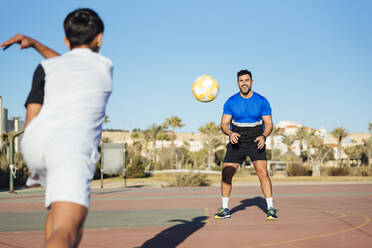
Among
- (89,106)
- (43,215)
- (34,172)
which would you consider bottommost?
(43,215)

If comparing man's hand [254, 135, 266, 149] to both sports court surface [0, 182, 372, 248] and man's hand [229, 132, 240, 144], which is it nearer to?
man's hand [229, 132, 240, 144]

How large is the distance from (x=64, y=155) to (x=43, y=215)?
6.85 metres

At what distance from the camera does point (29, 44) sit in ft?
9.50

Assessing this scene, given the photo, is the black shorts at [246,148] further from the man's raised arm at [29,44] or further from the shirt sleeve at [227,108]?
the man's raised arm at [29,44]

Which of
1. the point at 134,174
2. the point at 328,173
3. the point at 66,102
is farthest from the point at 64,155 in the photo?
the point at 328,173

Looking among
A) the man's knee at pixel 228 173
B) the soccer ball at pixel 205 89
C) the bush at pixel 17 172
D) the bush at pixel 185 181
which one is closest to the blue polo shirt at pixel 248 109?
the man's knee at pixel 228 173

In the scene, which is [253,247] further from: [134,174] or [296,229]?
[134,174]

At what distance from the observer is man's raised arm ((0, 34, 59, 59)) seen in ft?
9.41

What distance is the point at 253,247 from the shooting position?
5082 mm

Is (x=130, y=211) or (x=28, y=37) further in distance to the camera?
(x=130, y=211)

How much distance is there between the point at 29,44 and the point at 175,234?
12.3 ft

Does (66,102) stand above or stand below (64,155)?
above

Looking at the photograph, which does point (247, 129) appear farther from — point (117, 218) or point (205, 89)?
point (205, 89)

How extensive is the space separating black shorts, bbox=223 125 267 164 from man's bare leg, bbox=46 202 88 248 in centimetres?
537
